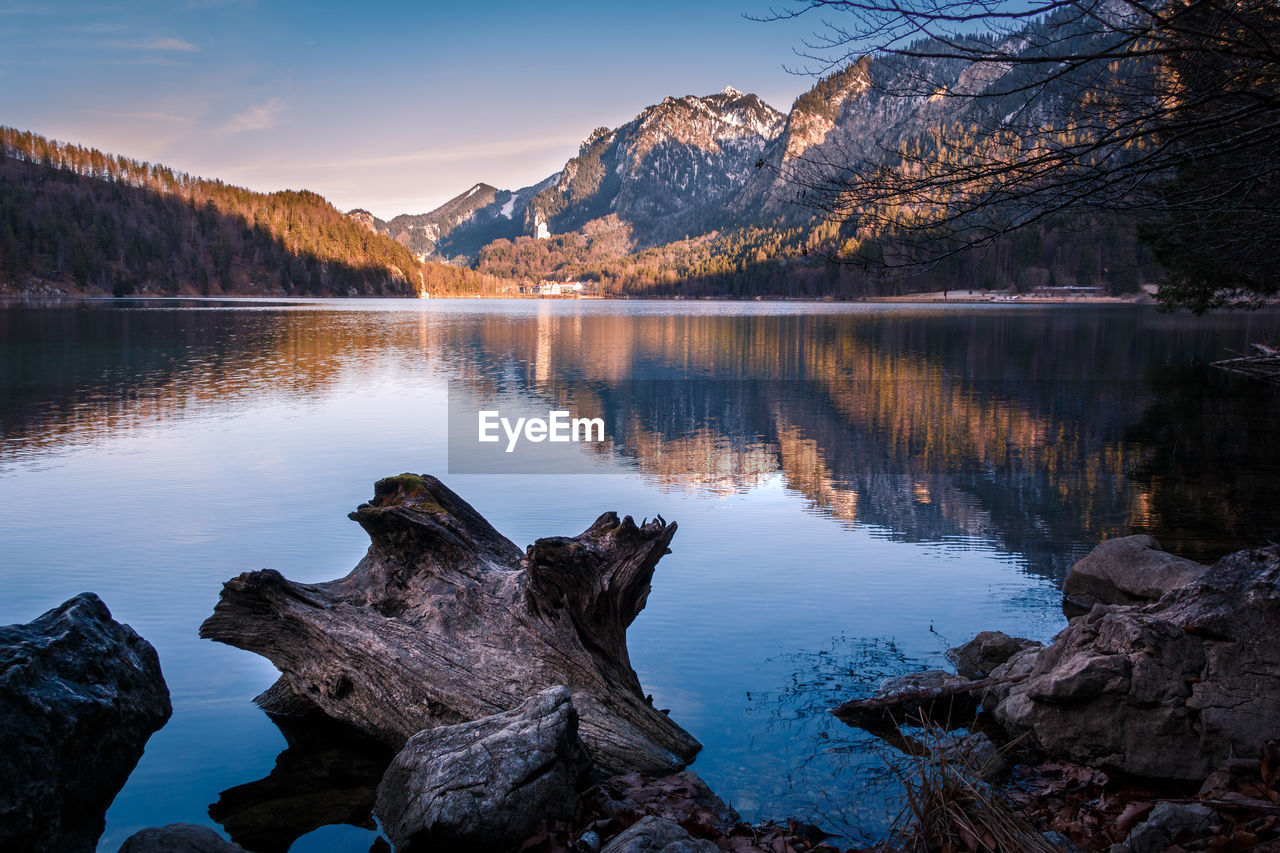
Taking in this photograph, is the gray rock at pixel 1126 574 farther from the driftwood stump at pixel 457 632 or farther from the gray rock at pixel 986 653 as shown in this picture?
the driftwood stump at pixel 457 632

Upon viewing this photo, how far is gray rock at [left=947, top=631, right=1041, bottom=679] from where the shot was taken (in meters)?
→ 7.54

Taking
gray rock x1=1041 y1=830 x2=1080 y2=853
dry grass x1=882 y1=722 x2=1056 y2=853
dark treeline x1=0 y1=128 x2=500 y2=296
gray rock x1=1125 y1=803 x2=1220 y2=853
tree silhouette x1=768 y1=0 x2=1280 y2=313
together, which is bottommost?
gray rock x1=1041 y1=830 x2=1080 y2=853

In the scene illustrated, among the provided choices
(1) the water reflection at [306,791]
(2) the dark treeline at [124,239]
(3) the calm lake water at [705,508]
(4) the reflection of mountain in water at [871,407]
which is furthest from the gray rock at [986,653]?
(2) the dark treeline at [124,239]

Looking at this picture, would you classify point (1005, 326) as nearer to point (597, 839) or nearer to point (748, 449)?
point (748, 449)

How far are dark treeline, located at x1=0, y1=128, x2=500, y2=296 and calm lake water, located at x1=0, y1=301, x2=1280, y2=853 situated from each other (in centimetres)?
13490

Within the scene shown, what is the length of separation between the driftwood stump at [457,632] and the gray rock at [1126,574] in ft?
16.8

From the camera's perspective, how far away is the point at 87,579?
10.1m

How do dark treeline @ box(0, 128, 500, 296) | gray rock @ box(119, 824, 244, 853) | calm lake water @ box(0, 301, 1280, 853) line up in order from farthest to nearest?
dark treeline @ box(0, 128, 500, 296) < calm lake water @ box(0, 301, 1280, 853) < gray rock @ box(119, 824, 244, 853)

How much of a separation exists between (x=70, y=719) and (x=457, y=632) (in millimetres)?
2592

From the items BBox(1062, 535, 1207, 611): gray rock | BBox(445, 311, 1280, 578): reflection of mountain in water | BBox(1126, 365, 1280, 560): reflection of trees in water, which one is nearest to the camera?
BBox(1062, 535, 1207, 611): gray rock

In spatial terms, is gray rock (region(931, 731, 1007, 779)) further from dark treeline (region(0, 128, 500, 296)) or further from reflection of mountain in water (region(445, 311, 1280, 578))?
dark treeline (region(0, 128, 500, 296))

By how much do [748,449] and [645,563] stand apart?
1232 cm

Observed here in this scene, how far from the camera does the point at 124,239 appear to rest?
16850 centimetres

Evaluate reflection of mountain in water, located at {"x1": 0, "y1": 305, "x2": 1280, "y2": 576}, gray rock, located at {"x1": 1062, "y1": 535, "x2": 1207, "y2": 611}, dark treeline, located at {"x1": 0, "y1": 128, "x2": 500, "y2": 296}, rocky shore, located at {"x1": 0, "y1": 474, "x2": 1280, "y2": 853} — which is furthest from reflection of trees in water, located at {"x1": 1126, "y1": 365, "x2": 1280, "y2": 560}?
dark treeline, located at {"x1": 0, "y1": 128, "x2": 500, "y2": 296}
